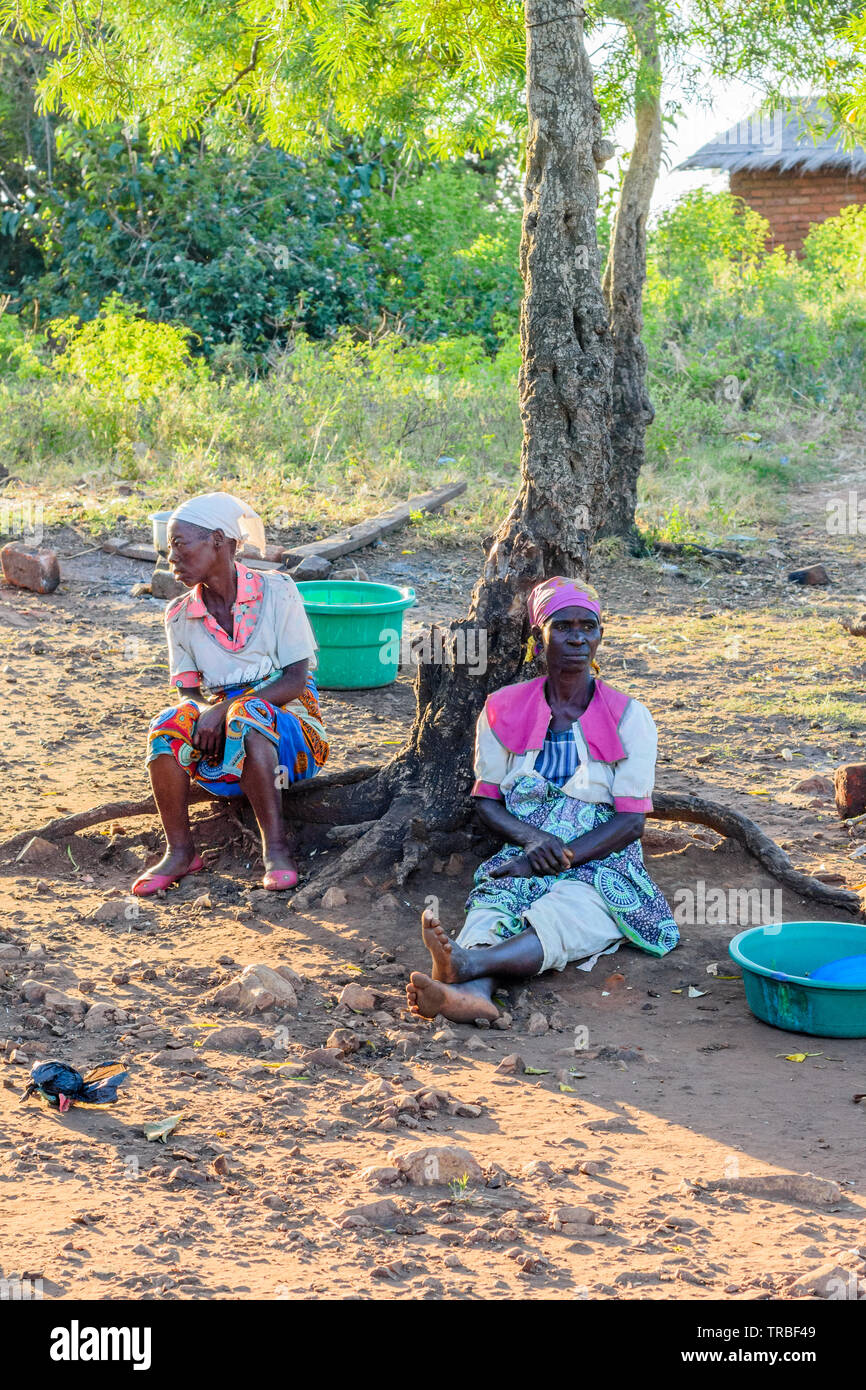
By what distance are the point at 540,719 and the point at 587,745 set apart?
0.50 feet

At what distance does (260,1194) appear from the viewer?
107 inches

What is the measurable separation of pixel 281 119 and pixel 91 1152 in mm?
4051

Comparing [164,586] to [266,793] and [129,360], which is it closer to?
[266,793]

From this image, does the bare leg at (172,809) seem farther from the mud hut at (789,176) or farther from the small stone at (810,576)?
the mud hut at (789,176)

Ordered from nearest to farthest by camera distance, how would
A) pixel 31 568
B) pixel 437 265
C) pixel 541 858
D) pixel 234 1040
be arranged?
pixel 234 1040 < pixel 541 858 < pixel 31 568 < pixel 437 265

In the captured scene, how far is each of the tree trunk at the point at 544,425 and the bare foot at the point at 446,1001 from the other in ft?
2.65

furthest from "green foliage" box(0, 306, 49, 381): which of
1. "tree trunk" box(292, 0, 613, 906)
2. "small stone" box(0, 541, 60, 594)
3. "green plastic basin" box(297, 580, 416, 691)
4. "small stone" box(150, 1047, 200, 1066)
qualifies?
"small stone" box(150, 1047, 200, 1066)

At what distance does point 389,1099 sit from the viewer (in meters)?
3.11

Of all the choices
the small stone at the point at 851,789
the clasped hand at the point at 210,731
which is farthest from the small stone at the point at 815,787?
the clasped hand at the point at 210,731

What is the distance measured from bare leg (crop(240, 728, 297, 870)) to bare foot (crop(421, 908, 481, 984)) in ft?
3.19

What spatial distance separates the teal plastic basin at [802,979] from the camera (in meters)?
3.41

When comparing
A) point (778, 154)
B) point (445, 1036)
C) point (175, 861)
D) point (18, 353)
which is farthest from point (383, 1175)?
point (778, 154)

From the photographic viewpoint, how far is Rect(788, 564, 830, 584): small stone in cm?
901

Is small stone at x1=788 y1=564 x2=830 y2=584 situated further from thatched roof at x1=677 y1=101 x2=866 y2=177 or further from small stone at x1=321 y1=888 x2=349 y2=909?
thatched roof at x1=677 y1=101 x2=866 y2=177
